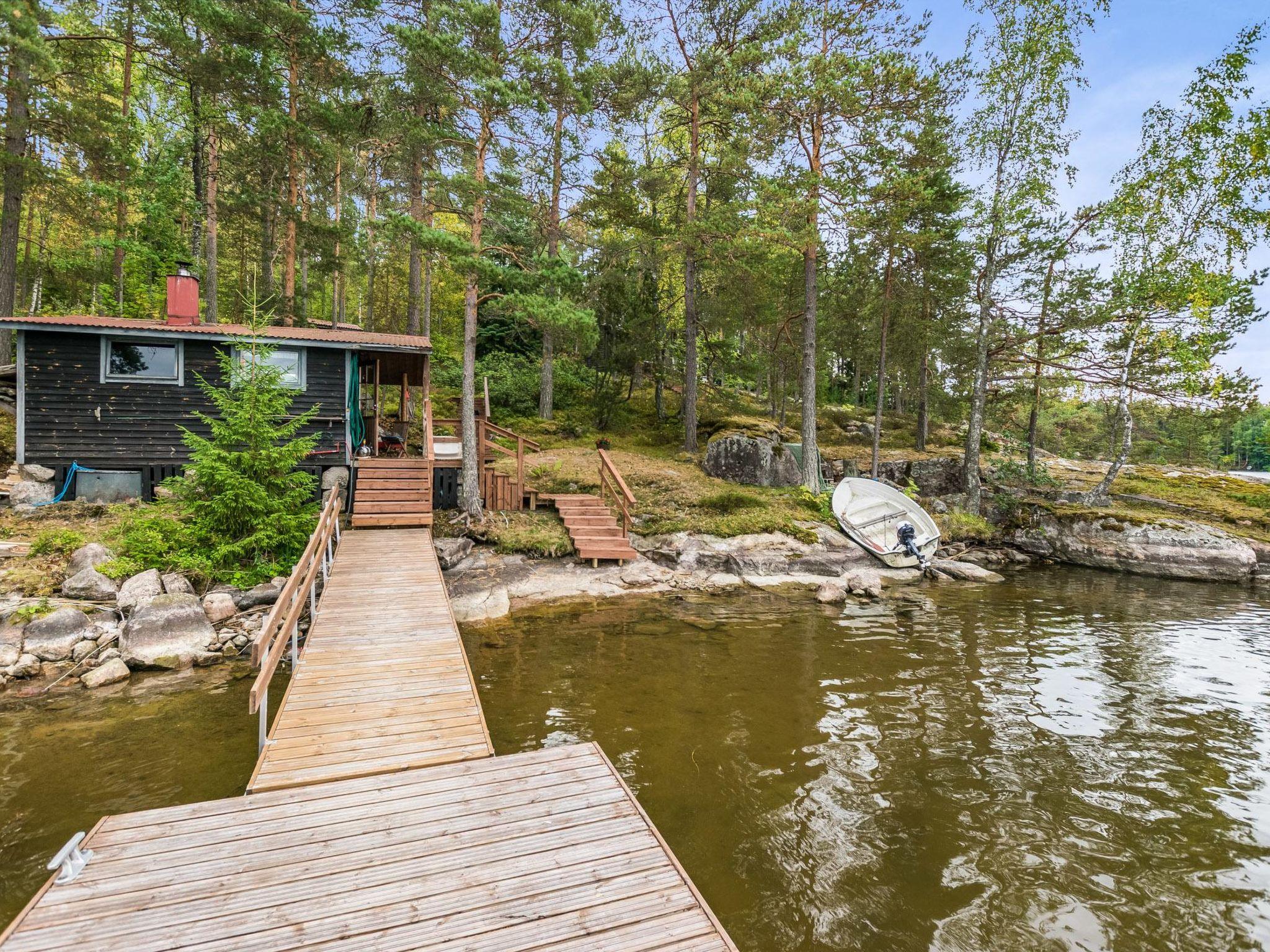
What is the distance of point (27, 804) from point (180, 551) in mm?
5090

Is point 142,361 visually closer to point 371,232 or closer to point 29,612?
point 29,612

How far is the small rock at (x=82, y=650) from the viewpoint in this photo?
7.30 metres

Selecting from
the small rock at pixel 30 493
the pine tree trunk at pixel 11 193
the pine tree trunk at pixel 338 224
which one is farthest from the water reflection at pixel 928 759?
the pine tree trunk at pixel 11 193

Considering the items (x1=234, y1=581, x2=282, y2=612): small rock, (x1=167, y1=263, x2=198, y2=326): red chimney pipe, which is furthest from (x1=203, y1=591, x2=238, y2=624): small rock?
(x1=167, y1=263, x2=198, y2=326): red chimney pipe

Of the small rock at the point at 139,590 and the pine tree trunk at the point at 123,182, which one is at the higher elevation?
the pine tree trunk at the point at 123,182

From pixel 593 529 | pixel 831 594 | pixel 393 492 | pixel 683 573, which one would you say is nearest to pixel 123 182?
pixel 393 492

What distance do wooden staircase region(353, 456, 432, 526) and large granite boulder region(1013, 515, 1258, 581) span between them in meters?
17.5

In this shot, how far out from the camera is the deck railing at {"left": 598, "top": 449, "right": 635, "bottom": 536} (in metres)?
13.0

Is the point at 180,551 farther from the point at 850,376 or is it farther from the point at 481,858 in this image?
the point at 850,376

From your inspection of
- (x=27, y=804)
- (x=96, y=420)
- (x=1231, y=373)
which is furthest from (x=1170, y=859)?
(x=1231, y=373)

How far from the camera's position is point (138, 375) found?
1195 cm

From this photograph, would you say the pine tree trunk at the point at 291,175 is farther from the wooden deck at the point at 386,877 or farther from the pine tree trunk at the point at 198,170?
the wooden deck at the point at 386,877

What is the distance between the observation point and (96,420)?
11688 millimetres

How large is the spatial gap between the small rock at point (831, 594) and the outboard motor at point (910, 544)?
307 centimetres
